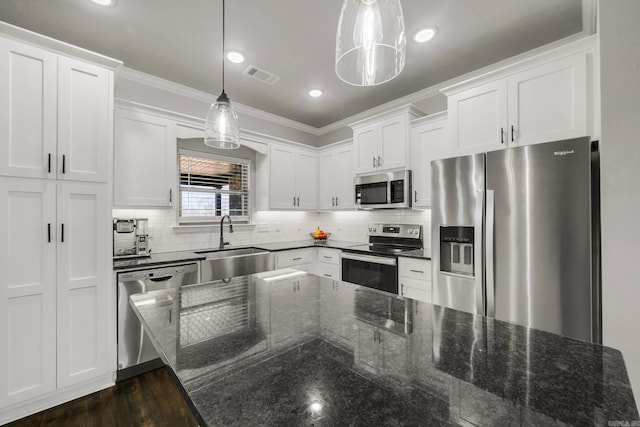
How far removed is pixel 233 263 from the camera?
300cm

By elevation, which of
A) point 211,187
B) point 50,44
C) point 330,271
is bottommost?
point 330,271

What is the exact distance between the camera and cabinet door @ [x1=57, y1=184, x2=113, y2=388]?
200 cm

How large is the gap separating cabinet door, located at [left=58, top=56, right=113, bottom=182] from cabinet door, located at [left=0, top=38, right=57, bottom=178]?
0.16ft

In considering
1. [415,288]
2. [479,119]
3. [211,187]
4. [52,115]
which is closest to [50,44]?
[52,115]

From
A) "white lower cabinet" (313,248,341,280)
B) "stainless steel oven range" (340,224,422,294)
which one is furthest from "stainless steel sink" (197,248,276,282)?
"stainless steel oven range" (340,224,422,294)

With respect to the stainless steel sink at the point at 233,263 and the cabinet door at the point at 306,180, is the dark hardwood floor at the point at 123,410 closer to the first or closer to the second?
the stainless steel sink at the point at 233,263

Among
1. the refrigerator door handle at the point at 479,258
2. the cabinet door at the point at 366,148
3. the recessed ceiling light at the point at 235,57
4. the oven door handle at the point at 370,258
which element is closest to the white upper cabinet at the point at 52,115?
the recessed ceiling light at the point at 235,57

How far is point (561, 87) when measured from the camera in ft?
6.52

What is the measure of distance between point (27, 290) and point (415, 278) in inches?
120

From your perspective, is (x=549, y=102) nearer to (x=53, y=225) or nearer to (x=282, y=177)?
(x=282, y=177)

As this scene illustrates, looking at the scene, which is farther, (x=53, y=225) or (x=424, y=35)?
(x=424, y=35)

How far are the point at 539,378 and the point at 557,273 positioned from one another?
152 centimetres

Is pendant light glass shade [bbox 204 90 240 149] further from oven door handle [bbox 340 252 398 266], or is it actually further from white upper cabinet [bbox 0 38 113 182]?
oven door handle [bbox 340 252 398 266]

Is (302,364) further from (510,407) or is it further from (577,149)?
(577,149)
